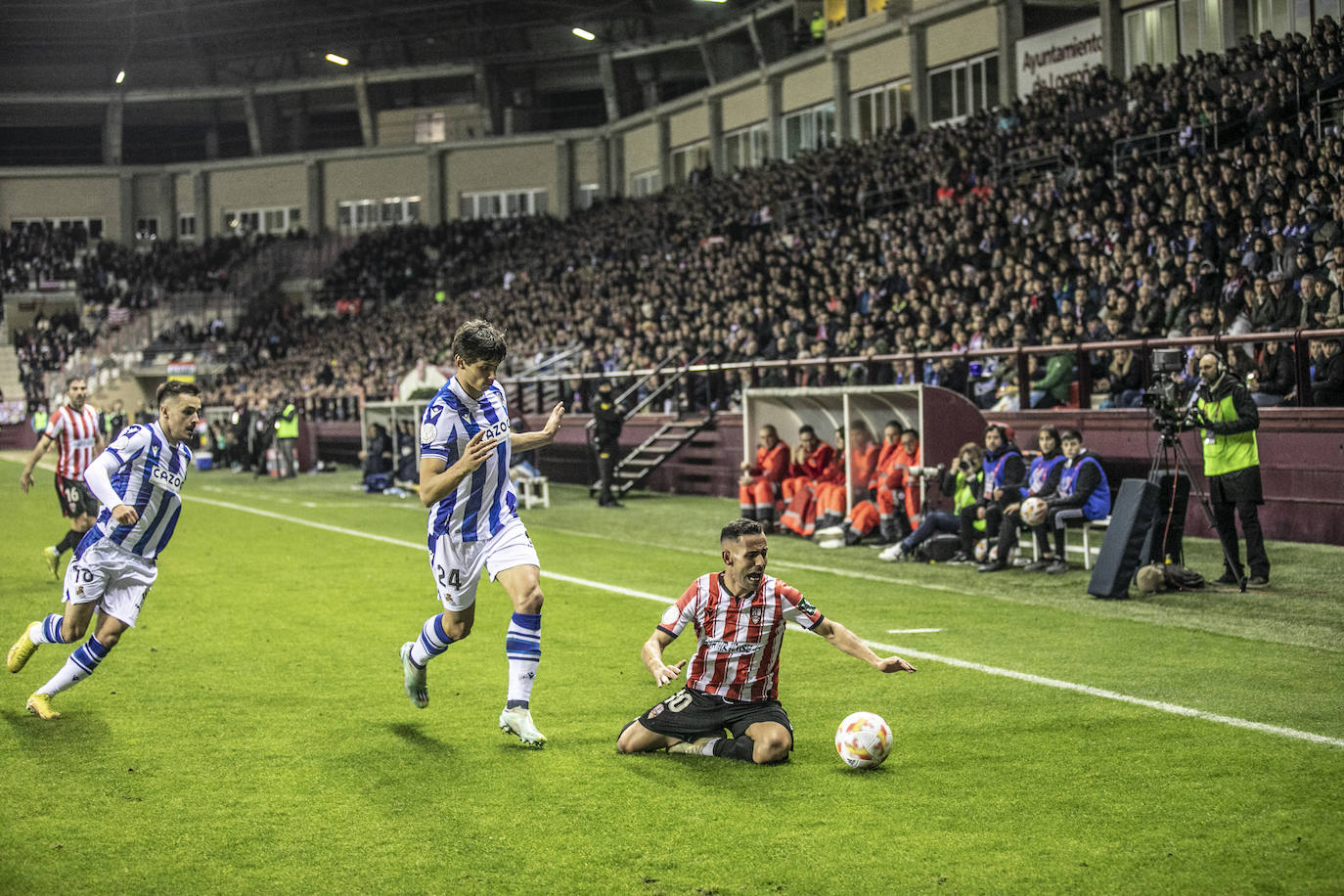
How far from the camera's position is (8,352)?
61938 mm

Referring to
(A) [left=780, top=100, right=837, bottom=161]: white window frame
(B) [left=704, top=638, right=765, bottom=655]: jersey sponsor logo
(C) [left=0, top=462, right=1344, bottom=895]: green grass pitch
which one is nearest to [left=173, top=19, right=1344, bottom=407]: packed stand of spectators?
(A) [left=780, top=100, right=837, bottom=161]: white window frame

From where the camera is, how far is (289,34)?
57.6 m

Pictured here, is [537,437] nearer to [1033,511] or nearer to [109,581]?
[109,581]

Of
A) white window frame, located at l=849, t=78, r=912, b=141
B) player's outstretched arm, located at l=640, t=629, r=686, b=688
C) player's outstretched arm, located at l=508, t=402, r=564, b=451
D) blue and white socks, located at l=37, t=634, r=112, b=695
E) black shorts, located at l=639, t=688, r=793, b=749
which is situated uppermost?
white window frame, located at l=849, t=78, r=912, b=141

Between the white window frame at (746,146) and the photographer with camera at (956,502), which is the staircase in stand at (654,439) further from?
the white window frame at (746,146)

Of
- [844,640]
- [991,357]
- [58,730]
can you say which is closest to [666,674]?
[844,640]

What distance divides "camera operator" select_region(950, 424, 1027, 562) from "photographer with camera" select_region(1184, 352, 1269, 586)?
2315 millimetres

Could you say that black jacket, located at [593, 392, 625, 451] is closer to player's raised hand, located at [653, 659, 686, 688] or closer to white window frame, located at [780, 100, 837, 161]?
player's raised hand, located at [653, 659, 686, 688]

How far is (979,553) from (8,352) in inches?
2299

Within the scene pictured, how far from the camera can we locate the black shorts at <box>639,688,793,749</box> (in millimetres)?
6656

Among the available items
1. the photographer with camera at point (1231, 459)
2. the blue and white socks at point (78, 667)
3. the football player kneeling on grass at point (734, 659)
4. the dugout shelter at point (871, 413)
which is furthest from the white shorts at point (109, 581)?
the dugout shelter at point (871, 413)

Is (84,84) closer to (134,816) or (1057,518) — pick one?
(1057,518)

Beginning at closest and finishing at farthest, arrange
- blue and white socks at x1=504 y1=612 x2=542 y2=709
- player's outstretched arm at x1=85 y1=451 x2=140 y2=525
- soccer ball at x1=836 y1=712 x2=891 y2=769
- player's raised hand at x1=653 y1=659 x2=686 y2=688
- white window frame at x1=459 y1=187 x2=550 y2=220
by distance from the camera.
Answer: player's raised hand at x1=653 y1=659 x2=686 y2=688, soccer ball at x1=836 y1=712 x2=891 y2=769, blue and white socks at x1=504 y1=612 x2=542 y2=709, player's outstretched arm at x1=85 y1=451 x2=140 y2=525, white window frame at x1=459 y1=187 x2=550 y2=220

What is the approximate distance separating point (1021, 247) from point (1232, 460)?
1162 centimetres
